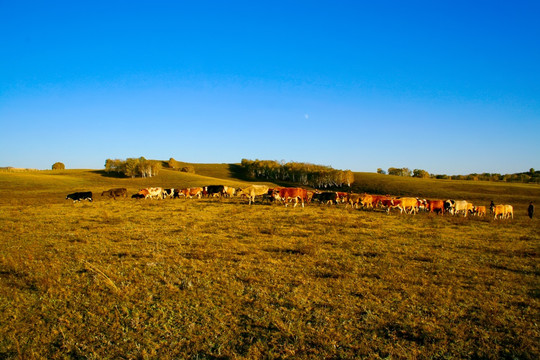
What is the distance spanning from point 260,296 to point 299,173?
351 ft

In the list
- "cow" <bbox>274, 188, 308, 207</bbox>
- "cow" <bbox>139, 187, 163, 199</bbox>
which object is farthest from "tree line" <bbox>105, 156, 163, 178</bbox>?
"cow" <bbox>274, 188, 308, 207</bbox>

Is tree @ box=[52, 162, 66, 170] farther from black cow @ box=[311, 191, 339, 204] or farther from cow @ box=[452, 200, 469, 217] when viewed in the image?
cow @ box=[452, 200, 469, 217]

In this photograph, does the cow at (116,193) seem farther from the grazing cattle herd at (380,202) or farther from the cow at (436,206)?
the cow at (436,206)

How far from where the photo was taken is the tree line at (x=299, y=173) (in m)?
97.1

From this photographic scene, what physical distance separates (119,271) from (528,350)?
9924 mm

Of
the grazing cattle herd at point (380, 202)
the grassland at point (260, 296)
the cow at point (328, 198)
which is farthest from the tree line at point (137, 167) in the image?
the grassland at point (260, 296)

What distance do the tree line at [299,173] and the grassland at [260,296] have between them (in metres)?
83.4

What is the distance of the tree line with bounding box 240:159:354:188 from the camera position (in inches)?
3821

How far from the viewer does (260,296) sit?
287 inches

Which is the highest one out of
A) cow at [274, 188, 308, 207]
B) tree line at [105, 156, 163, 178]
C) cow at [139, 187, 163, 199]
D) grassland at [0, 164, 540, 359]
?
tree line at [105, 156, 163, 178]

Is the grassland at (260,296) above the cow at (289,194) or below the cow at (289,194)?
below

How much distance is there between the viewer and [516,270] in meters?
10.2

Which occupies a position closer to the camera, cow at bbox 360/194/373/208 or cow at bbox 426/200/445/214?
cow at bbox 426/200/445/214

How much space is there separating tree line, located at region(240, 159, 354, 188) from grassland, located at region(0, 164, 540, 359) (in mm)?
83354
